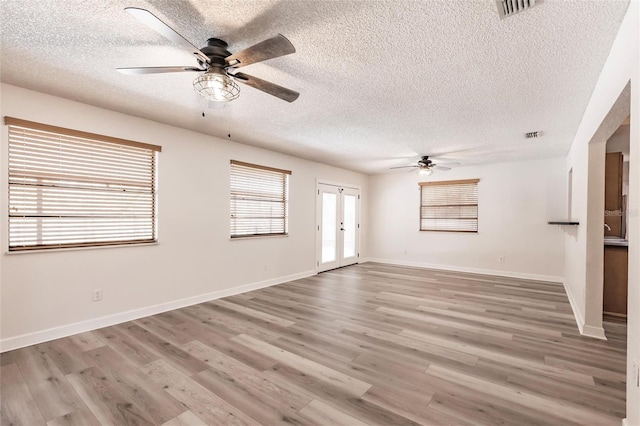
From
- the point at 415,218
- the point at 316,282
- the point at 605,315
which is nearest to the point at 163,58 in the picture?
the point at 316,282

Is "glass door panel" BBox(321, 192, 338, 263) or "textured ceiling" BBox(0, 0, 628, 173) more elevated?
"textured ceiling" BBox(0, 0, 628, 173)

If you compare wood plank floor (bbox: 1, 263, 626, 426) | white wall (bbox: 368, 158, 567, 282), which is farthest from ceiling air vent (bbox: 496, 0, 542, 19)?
white wall (bbox: 368, 158, 567, 282)

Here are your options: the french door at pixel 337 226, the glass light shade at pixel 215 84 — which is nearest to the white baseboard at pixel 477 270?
the french door at pixel 337 226

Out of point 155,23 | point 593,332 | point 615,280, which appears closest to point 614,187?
point 615,280

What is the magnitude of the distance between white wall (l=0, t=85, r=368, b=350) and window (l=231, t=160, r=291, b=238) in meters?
0.15

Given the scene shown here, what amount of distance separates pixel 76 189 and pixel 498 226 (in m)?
7.23

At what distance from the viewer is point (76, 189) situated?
3209 millimetres

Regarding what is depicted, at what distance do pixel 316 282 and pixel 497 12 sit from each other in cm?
476

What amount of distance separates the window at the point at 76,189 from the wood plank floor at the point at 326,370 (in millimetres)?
1083

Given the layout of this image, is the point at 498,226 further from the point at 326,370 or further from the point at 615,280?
the point at 326,370

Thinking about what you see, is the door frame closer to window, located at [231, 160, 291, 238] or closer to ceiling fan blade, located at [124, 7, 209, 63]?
window, located at [231, 160, 291, 238]

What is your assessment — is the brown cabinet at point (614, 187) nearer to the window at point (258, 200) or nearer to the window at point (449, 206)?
the window at point (449, 206)

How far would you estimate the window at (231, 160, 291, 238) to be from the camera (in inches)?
192

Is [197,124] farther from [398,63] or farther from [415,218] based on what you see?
[415,218]
